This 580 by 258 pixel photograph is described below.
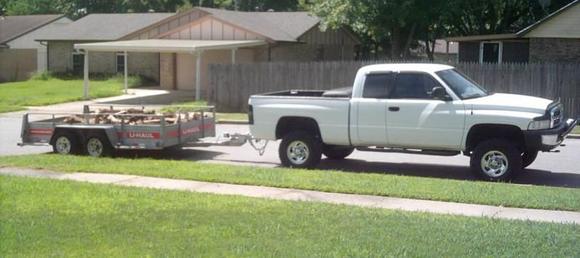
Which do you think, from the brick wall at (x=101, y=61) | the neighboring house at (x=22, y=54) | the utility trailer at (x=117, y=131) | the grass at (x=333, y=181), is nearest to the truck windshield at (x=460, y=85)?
the grass at (x=333, y=181)

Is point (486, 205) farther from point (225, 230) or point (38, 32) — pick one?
point (38, 32)

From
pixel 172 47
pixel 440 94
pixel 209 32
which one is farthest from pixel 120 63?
pixel 440 94

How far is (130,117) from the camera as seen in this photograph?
15461mm

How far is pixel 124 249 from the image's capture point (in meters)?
7.00

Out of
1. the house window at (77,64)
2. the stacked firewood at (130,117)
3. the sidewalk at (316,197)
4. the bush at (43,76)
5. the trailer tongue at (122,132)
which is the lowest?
the sidewalk at (316,197)

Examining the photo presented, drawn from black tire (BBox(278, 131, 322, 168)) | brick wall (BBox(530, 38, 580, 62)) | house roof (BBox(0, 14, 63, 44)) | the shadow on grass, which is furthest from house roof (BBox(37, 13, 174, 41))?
black tire (BBox(278, 131, 322, 168))

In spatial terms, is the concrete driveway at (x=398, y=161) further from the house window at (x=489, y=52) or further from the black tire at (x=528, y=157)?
the house window at (x=489, y=52)

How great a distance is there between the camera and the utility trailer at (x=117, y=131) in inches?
584

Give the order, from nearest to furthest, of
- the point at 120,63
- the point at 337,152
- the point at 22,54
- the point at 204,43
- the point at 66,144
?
the point at 337,152
the point at 66,144
the point at 204,43
the point at 120,63
the point at 22,54

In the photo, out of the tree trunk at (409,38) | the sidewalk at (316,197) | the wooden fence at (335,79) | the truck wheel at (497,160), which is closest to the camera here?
the sidewalk at (316,197)

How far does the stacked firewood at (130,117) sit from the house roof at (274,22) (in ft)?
65.2

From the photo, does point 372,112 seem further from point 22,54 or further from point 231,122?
point 22,54

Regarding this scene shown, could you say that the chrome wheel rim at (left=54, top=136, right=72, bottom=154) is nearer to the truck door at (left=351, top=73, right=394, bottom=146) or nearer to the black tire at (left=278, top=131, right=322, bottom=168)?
the black tire at (left=278, top=131, right=322, bottom=168)

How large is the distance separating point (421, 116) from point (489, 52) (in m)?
23.3
